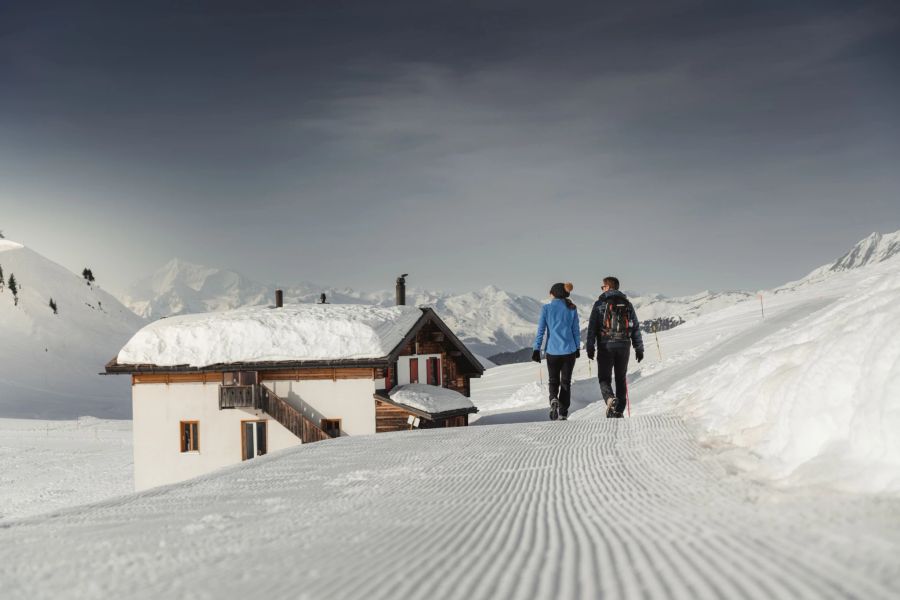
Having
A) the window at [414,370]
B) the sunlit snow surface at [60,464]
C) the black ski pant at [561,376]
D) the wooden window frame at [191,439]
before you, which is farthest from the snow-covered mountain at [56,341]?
the black ski pant at [561,376]

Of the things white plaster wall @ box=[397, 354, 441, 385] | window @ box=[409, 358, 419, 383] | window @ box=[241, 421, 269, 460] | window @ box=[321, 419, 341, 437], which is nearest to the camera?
window @ box=[321, 419, 341, 437]

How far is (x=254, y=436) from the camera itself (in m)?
24.4

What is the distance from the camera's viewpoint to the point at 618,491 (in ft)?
11.8

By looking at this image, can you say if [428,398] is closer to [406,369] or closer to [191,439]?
[406,369]

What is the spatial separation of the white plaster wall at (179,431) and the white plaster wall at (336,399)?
1.19 metres

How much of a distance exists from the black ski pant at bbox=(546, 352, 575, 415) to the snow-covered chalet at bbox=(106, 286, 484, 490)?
13.2m

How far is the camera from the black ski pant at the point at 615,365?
30.0ft

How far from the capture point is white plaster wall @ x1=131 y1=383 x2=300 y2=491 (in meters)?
24.4

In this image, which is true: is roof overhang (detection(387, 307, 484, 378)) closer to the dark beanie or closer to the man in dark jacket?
the dark beanie

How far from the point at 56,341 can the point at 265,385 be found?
281 ft

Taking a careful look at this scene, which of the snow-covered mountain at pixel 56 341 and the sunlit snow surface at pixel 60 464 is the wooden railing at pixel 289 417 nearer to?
the sunlit snow surface at pixel 60 464

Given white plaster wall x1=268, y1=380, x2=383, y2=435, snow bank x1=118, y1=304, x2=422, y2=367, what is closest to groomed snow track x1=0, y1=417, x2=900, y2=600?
white plaster wall x1=268, y1=380, x2=383, y2=435

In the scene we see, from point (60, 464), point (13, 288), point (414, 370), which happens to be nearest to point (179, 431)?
point (414, 370)

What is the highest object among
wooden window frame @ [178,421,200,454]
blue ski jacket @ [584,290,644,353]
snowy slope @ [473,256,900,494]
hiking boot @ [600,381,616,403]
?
blue ski jacket @ [584,290,644,353]
